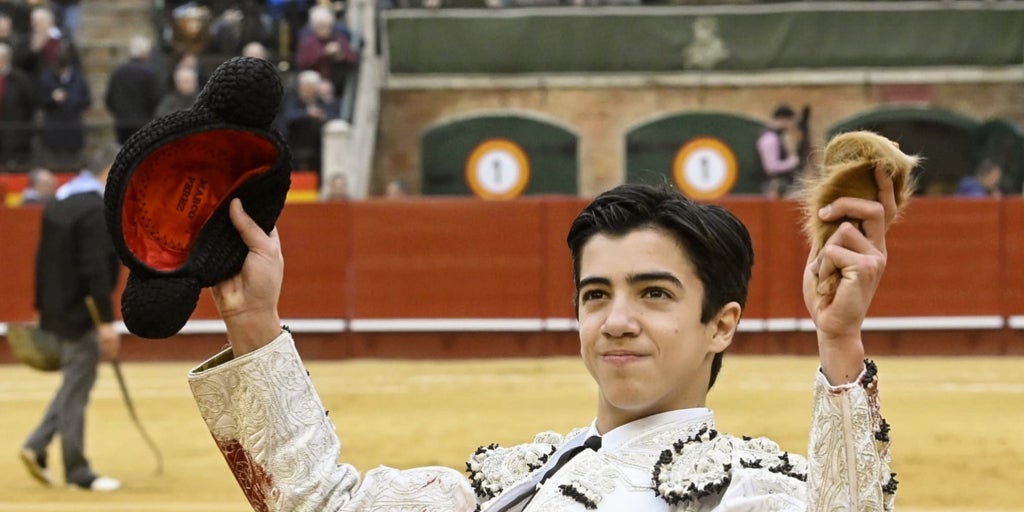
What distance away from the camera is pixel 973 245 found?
11.9 m

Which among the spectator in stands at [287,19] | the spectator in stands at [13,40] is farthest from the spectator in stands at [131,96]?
the spectator in stands at [287,19]

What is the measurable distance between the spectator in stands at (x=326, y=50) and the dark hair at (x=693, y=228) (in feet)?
39.7

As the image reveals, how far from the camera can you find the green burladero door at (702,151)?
48.3ft

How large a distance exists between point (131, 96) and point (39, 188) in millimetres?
1434

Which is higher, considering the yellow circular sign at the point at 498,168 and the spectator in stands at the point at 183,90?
the spectator in stands at the point at 183,90

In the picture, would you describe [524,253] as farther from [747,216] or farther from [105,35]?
[105,35]

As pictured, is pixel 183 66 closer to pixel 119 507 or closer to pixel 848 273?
pixel 119 507

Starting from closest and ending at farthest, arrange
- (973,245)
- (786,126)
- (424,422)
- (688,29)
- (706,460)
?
1. (706,460)
2. (424,422)
3. (973,245)
4. (786,126)
5. (688,29)

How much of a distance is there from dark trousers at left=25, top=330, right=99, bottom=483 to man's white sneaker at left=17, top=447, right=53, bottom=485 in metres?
0.03

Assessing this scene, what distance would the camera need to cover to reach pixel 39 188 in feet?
40.3

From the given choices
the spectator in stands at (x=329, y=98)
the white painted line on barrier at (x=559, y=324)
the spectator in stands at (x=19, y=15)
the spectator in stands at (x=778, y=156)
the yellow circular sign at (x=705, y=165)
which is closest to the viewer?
the white painted line on barrier at (x=559, y=324)

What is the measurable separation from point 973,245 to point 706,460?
1057 cm

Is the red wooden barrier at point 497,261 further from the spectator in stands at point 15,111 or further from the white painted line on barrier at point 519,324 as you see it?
the spectator in stands at point 15,111

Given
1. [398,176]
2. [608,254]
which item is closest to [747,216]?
[398,176]
